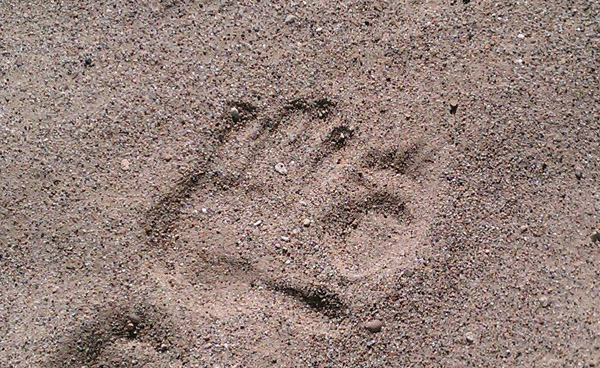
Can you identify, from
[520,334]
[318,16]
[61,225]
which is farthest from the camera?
[318,16]

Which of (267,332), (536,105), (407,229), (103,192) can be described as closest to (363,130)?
(407,229)

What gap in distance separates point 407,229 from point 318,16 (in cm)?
97

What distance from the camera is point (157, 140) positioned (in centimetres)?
246

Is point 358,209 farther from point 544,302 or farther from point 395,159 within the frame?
point 544,302

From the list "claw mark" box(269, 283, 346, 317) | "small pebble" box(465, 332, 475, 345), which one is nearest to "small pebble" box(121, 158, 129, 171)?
"claw mark" box(269, 283, 346, 317)

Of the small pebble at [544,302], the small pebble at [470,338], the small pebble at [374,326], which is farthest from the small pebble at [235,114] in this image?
the small pebble at [544,302]

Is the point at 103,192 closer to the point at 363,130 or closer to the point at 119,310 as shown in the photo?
the point at 119,310

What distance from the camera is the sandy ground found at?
226 centimetres

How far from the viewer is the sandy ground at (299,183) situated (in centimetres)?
226

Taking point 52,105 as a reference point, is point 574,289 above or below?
below

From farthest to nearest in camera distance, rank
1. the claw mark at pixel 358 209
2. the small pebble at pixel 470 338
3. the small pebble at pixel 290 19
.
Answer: the small pebble at pixel 290 19
the claw mark at pixel 358 209
the small pebble at pixel 470 338

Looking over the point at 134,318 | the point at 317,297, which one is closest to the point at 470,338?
the point at 317,297

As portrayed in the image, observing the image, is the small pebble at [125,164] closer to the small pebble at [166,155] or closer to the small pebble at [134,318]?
the small pebble at [166,155]

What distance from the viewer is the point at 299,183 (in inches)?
95.3
